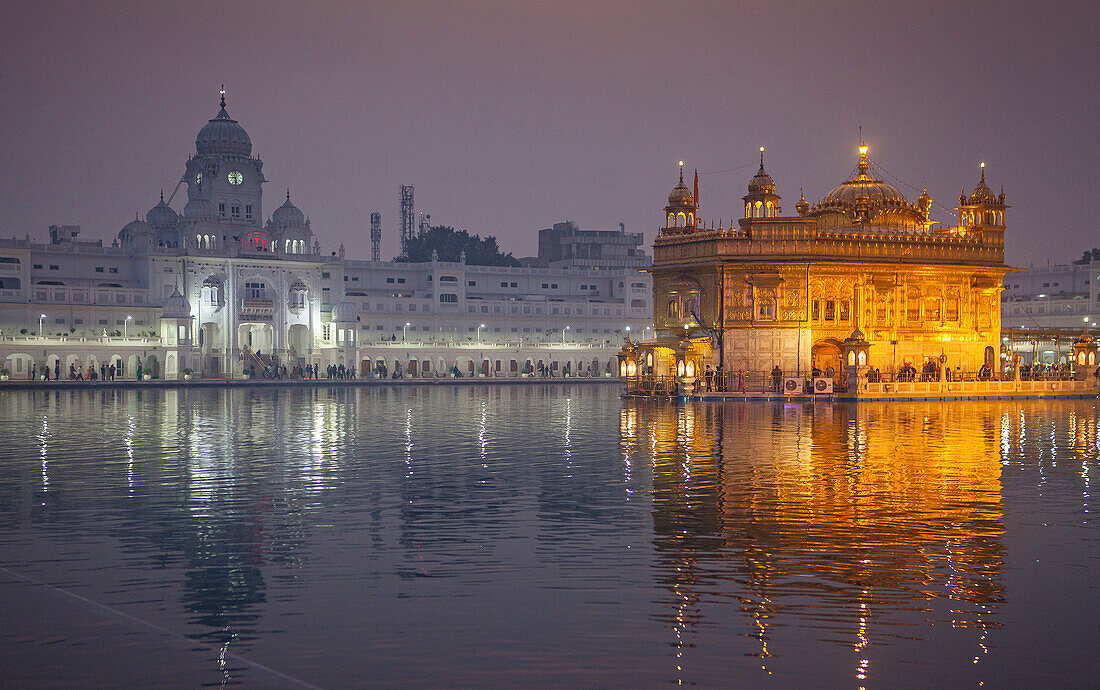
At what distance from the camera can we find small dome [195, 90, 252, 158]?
110 metres

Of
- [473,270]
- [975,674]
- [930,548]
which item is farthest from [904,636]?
[473,270]

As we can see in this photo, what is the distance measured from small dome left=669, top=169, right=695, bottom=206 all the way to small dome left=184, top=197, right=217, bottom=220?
154 feet

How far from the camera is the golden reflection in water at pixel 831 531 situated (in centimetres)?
1220

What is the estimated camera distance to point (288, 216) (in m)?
112

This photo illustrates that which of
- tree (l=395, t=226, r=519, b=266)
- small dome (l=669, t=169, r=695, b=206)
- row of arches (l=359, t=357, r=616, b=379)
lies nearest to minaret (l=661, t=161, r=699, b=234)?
small dome (l=669, t=169, r=695, b=206)

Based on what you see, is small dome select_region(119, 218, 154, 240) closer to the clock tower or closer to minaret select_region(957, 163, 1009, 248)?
the clock tower

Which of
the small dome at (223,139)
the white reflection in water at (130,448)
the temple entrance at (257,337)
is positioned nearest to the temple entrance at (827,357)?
the white reflection in water at (130,448)

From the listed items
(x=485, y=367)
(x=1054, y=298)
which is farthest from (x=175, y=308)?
(x=1054, y=298)

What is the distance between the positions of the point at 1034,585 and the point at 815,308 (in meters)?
52.3

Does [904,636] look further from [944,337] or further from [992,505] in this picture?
[944,337]

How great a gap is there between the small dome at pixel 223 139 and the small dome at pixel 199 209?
6232 mm

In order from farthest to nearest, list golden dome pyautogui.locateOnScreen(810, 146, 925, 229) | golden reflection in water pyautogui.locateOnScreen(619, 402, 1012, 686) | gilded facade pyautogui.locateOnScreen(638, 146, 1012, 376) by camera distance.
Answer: golden dome pyautogui.locateOnScreen(810, 146, 925, 229) → gilded facade pyautogui.locateOnScreen(638, 146, 1012, 376) → golden reflection in water pyautogui.locateOnScreen(619, 402, 1012, 686)

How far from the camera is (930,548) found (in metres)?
15.6

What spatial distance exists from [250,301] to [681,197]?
44.1 m
